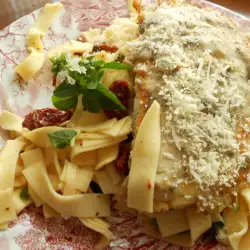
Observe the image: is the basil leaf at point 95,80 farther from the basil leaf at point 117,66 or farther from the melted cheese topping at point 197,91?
the melted cheese topping at point 197,91

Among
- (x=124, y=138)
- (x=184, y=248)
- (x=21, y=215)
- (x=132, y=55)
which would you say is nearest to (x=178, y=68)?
(x=132, y=55)

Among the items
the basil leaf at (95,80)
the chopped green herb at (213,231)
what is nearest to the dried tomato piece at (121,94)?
the basil leaf at (95,80)

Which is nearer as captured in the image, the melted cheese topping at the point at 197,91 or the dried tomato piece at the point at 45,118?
the melted cheese topping at the point at 197,91

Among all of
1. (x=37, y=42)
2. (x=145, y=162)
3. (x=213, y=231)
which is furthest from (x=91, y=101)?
(x=213, y=231)

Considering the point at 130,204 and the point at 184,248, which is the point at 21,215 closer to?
the point at 130,204

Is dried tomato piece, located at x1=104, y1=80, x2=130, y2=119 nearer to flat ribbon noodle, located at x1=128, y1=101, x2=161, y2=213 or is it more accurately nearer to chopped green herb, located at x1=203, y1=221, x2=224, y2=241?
flat ribbon noodle, located at x1=128, y1=101, x2=161, y2=213
